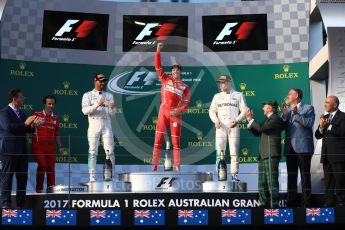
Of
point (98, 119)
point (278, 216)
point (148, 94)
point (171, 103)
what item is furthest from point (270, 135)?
point (148, 94)

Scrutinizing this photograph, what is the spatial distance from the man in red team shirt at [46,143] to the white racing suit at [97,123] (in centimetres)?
45

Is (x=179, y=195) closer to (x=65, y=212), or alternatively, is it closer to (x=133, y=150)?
(x=65, y=212)

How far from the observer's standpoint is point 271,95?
11.6m

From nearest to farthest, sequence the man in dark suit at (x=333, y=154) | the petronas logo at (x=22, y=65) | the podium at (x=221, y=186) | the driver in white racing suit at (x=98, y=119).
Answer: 1. the man in dark suit at (x=333, y=154)
2. the podium at (x=221, y=186)
3. the driver in white racing suit at (x=98, y=119)
4. the petronas logo at (x=22, y=65)

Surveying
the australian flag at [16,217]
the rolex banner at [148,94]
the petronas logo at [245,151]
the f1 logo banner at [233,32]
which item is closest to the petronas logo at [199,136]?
the rolex banner at [148,94]

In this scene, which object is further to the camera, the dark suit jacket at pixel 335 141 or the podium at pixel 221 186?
the podium at pixel 221 186

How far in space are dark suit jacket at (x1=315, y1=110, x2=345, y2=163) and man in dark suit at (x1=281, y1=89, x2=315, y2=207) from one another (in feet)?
0.70

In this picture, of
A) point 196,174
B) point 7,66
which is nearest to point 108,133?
point 196,174

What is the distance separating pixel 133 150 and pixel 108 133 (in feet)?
4.94

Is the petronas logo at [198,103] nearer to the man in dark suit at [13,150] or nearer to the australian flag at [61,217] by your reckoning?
the man in dark suit at [13,150]

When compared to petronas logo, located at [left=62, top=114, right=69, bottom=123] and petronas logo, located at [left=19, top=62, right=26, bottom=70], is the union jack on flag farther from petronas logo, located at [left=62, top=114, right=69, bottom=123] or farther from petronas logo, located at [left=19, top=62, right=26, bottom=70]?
petronas logo, located at [left=19, top=62, right=26, bottom=70]

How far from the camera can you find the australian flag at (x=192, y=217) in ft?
24.4

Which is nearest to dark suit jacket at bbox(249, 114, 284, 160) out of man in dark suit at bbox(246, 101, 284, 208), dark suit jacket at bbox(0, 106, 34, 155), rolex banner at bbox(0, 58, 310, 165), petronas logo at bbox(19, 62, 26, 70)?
man in dark suit at bbox(246, 101, 284, 208)

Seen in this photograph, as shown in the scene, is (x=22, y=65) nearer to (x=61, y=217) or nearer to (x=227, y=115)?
(x=227, y=115)
